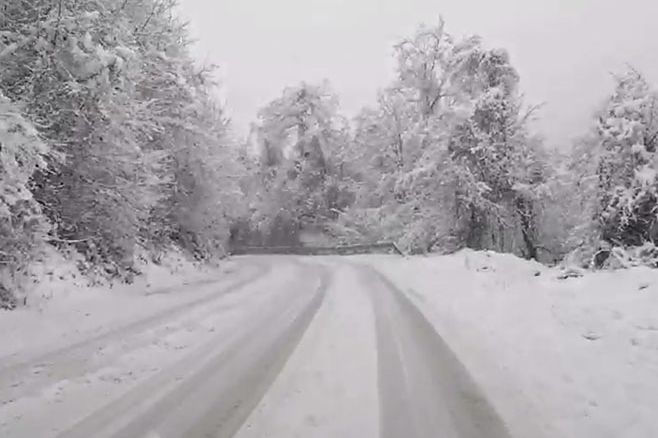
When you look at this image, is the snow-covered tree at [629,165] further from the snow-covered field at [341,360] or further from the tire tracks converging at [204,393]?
the tire tracks converging at [204,393]

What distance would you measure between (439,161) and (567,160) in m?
5.80

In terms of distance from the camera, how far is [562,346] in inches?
299

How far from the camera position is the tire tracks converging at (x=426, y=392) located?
15.8 ft

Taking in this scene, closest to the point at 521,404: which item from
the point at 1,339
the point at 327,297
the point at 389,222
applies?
the point at 1,339

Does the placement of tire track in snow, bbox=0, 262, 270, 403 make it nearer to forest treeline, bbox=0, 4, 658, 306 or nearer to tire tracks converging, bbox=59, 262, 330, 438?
tire tracks converging, bbox=59, 262, 330, 438

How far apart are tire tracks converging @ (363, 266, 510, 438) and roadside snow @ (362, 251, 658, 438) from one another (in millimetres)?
189

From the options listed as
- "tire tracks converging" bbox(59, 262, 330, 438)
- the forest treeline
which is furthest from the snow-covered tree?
"tire tracks converging" bbox(59, 262, 330, 438)

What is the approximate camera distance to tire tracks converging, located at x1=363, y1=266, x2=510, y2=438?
4.81 meters

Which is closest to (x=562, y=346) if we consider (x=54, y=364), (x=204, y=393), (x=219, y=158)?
(x=204, y=393)

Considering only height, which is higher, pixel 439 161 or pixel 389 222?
pixel 439 161

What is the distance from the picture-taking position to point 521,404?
5.43 metres

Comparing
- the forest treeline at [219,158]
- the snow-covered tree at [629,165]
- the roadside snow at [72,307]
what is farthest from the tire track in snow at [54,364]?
the snow-covered tree at [629,165]

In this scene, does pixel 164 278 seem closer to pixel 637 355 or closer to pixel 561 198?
pixel 637 355

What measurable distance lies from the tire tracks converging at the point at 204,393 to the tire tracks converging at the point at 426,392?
1257 millimetres
